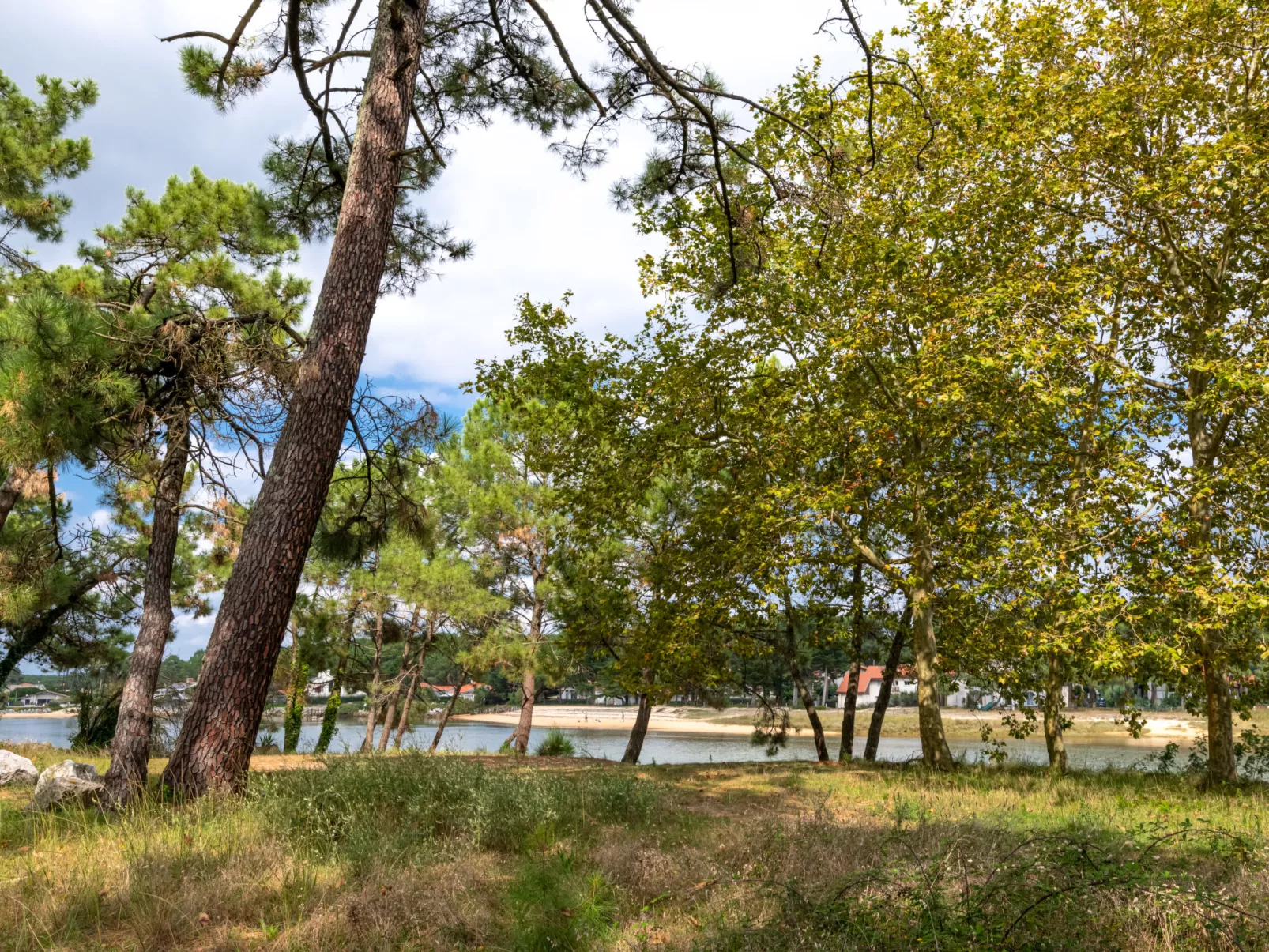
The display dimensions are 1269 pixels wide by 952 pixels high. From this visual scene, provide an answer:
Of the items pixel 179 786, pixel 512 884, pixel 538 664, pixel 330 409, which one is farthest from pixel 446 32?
pixel 538 664

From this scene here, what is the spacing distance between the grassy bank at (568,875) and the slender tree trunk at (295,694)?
14874mm

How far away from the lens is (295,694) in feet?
66.8

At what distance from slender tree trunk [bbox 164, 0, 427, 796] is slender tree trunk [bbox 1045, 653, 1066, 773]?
11.2 m

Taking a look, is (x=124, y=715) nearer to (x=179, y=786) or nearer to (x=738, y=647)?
(x=179, y=786)

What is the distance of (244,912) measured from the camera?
375 centimetres

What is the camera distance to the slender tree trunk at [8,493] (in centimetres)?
1031

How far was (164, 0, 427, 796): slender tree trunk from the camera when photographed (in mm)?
5555

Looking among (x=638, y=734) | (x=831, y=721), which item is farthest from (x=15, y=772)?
(x=831, y=721)

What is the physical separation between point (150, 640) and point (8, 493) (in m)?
4.98

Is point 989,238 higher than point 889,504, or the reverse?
point 989,238

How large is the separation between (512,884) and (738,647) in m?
9.30

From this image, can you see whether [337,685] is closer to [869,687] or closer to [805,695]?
[805,695]

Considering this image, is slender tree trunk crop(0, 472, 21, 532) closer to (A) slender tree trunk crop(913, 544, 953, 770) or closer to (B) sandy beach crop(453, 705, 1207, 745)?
(A) slender tree trunk crop(913, 544, 953, 770)

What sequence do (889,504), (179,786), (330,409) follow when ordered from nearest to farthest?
(179,786) → (330,409) → (889,504)
